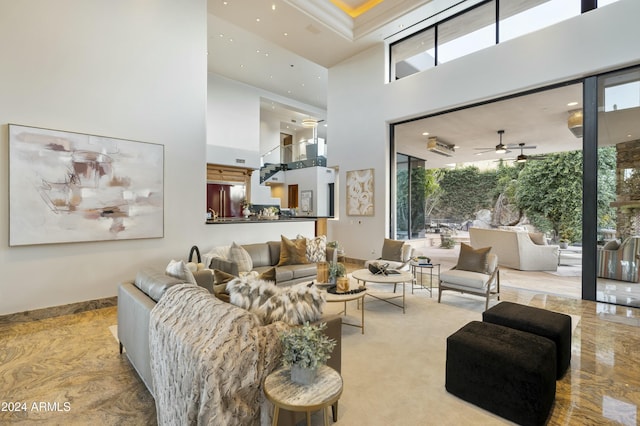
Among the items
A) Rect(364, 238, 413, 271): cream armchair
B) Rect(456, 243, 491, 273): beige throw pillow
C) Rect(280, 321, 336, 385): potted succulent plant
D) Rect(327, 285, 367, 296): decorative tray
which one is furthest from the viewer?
Rect(364, 238, 413, 271): cream armchair

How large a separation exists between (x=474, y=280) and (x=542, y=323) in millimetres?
1574

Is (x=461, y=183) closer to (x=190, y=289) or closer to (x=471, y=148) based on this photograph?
(x=471, y=148)

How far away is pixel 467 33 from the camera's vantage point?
5.74 metres

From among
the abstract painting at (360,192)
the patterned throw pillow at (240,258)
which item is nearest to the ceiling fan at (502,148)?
the abstract painting at (360,192)

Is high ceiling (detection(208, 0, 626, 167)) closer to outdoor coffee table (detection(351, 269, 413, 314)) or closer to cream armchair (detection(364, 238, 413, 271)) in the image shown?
cream armchair (detection(364, 238, 413, 271))

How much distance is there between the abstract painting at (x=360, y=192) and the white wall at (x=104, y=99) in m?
3.82

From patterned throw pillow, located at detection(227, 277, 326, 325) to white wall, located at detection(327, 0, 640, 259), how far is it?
5277 mm

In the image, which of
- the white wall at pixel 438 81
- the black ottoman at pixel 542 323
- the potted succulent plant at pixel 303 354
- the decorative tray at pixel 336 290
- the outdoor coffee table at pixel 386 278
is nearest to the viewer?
the potted succulent plant at pixel 303 354

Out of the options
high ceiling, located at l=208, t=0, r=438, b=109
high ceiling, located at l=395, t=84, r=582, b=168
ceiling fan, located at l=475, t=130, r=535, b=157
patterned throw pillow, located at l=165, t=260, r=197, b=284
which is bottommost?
patterned throw pillow, located at l=165, t=260, r=197, b=284

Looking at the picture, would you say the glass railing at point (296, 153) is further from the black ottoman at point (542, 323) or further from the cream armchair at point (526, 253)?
the black ottoman at point (542, 323)

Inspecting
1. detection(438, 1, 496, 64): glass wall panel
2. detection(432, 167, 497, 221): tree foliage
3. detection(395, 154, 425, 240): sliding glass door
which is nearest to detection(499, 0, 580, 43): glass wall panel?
detection(438, 1, 496, 64): glass wall panel

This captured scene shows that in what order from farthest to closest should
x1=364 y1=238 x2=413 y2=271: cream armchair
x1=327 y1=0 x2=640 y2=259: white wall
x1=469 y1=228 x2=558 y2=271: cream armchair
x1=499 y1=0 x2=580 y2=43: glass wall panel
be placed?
x1=469 y1=228 x2=558 y2=271: cream armchair, x1=364 y1=238 x2=413 y2=271: cream armchair, x1=499 y1=0 x2=580 y2=43: glass wall panel, x1=327 y1=0 x2=640 y2=259: white wall

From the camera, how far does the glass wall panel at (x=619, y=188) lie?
13.4 ft

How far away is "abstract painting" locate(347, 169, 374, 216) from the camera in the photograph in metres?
7.25
